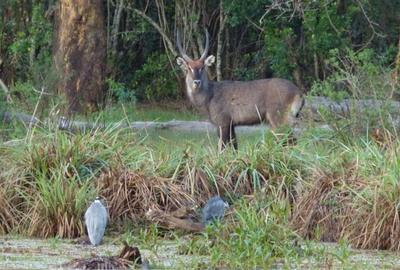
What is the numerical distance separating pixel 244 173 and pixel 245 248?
2.88 m

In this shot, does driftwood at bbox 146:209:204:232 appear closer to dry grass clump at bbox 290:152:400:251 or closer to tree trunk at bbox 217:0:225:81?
dry grass clump at bbox 290:152:400:251

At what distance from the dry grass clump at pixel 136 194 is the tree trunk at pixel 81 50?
7810mm

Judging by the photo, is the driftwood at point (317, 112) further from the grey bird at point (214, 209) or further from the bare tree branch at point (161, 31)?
the bare tree branch at point (161, 31)

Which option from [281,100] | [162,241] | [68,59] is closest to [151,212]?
[162,241]

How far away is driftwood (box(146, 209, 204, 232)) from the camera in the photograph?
10.3 m

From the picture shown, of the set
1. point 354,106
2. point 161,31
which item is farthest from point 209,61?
point 161,31

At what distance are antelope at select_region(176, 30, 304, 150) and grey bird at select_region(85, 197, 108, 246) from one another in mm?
5318

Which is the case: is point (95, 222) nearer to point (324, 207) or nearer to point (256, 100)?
point (324, 207)

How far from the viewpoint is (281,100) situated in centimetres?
1538

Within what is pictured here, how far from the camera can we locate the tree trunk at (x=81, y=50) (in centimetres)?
1898

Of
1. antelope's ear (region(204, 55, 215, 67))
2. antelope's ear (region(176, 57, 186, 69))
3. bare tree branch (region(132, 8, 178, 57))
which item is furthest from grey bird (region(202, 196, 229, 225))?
bare tree branch (region(132, 8, 178, 57))

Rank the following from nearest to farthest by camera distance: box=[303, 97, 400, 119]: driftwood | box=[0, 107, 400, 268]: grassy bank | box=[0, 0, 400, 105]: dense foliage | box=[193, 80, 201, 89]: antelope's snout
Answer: box=[0, 107, 400, 268]: grassy bank < box=[303, 97, 400, 119]: driftwood < box=[193, 80, 201, 89]: antelope's snout < box=[0, 0, 400, 105]: dense foliage

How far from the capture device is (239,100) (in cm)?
1568

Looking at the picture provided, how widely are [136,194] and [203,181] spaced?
0.61 meters
